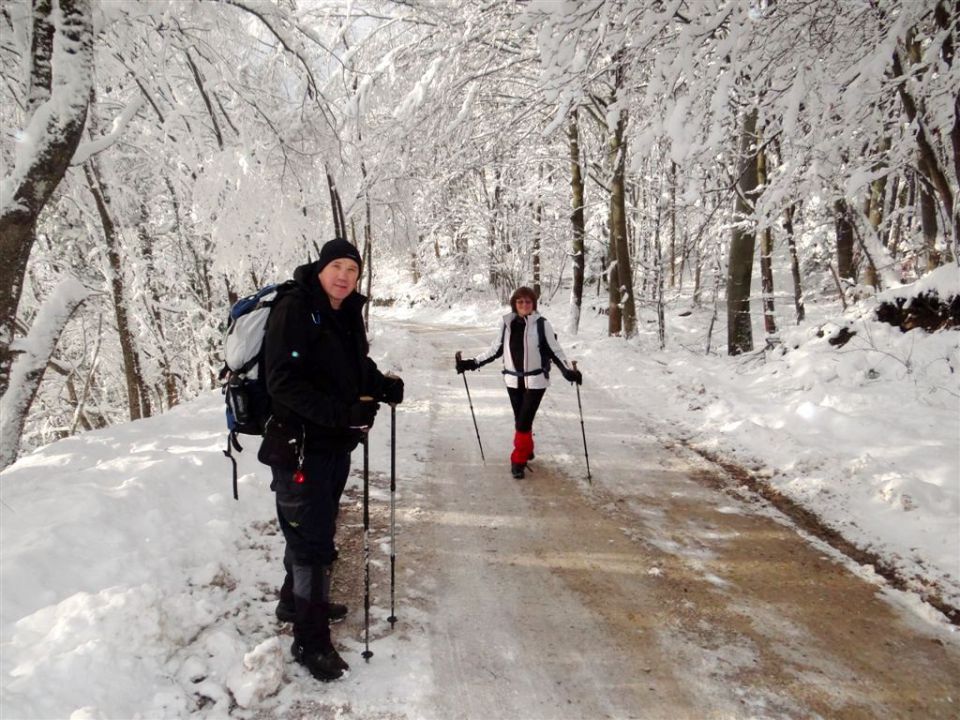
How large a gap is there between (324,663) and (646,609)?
215cm

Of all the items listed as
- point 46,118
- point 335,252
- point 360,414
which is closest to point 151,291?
point 46,118

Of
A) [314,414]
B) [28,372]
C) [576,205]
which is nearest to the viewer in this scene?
[314,414]

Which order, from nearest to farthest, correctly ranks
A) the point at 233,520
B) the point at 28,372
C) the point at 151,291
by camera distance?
the point at 233,520
the point at 28,372
the point at 151,291

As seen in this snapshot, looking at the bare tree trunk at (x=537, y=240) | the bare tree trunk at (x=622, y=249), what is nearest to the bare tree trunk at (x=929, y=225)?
the bare tree trunk at (x=622, y=249)

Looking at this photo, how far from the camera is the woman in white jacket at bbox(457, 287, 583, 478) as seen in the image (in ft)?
21.2

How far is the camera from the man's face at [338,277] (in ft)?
10.3

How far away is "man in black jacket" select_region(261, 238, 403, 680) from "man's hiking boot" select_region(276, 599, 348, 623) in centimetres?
34

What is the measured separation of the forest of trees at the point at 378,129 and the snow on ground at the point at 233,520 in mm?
1610

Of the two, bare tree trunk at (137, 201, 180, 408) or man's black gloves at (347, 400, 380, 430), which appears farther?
bare tree trunk at (137, 201, 180, 408)

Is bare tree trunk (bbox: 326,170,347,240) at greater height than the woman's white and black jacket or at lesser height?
greater

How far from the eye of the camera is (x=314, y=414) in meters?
2.95

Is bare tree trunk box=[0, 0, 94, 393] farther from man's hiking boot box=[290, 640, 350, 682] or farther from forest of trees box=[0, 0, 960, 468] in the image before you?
man's hiking boot box=[290, 640, 350, 682]

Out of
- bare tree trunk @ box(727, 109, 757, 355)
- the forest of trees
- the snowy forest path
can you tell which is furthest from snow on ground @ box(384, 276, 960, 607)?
the forest of trees

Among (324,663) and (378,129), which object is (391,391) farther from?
(378,129)
